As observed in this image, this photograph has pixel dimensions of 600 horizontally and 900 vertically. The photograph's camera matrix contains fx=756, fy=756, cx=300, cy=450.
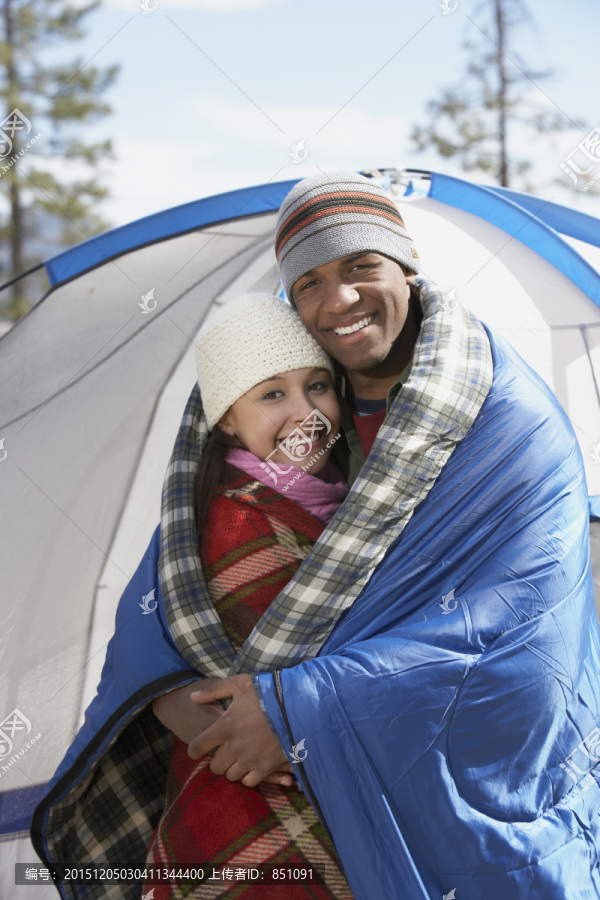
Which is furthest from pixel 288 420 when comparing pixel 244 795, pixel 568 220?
pixel 568 220

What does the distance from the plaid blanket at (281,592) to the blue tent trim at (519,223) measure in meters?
0.89

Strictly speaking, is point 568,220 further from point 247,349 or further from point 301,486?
point 301,486

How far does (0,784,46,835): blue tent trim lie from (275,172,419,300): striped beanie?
5.20ft

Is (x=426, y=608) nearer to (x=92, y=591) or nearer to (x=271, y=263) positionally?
(x=92, y=591)

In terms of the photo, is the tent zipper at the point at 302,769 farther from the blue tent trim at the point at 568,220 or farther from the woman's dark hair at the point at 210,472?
the blue tent trim at the point at 568,220

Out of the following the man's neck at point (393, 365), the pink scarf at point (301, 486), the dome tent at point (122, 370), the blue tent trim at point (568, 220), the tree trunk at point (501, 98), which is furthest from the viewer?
the tree trunk at point (501, 98)

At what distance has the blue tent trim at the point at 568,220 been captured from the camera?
263 centimetres

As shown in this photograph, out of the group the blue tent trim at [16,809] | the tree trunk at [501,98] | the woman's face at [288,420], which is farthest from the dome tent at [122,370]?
the tree trunk at [501,98]

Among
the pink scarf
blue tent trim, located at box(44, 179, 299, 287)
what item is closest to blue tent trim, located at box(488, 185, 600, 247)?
blue tent trim, located at box(44, 179, 299, 287)

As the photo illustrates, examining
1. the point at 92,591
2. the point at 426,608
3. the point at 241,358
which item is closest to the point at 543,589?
the point at 426,608

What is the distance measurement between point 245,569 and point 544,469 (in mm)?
642

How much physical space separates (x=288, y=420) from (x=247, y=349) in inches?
7.5

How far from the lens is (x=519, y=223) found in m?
2.67

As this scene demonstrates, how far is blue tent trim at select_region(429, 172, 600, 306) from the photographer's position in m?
2.45
